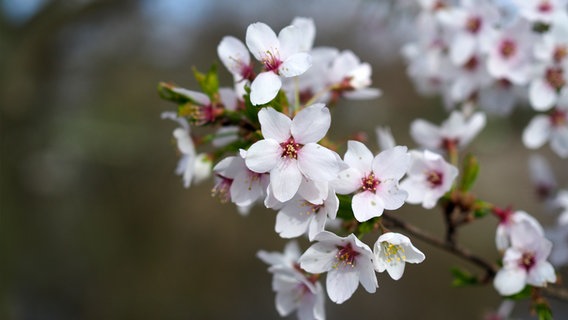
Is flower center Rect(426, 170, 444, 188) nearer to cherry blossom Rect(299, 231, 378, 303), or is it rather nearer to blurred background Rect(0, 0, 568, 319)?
cherry blossom Rect(299, 231, 378, 303)

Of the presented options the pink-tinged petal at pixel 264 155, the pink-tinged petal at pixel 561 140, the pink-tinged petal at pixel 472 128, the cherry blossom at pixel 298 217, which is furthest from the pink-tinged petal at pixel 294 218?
the pink-tinged petal at pixel 561 140

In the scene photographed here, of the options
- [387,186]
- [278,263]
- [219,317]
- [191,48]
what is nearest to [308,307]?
[278,263]

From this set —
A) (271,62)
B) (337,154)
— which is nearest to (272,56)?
(271,62)

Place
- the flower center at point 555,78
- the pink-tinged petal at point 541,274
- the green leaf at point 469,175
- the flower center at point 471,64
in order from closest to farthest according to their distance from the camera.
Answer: the pink-tinged petal at point 541,274
the green leaf at point 469,175
the flower center at point 555,78
the flower center at point 471,64

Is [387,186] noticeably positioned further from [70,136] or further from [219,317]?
[70,136]

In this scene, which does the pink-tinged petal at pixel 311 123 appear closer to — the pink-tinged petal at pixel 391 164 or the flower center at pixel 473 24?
the pink-tinged petal at pixel 391 164
